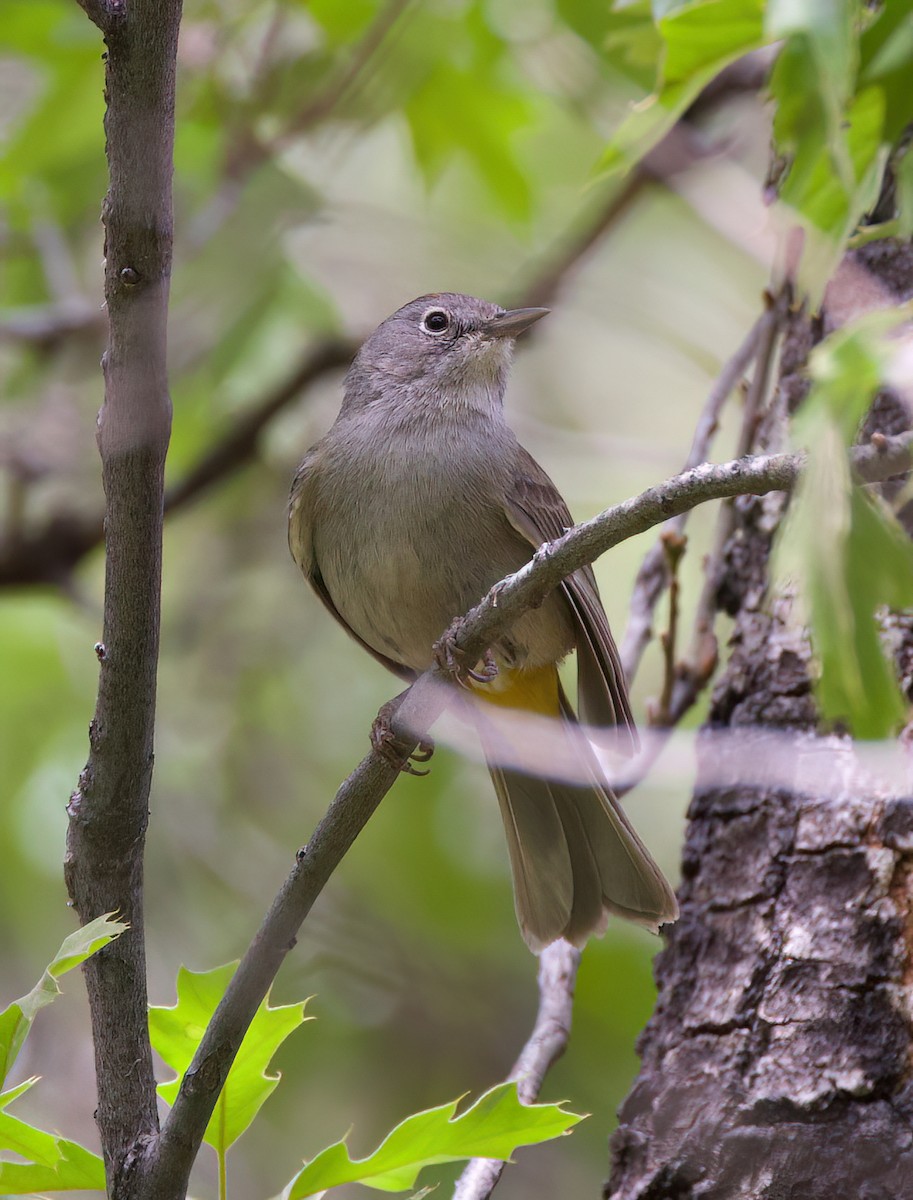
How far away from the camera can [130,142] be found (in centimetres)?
237

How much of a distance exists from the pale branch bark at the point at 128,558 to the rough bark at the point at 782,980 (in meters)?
1.49

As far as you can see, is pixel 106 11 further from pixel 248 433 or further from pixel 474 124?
pixel 248 433

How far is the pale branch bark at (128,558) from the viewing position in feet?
7.77

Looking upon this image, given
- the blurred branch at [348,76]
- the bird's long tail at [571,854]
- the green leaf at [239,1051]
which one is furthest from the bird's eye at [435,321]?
the green leaf at [239,1051]

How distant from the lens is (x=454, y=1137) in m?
2.71

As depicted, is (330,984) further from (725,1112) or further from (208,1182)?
(725,1112)

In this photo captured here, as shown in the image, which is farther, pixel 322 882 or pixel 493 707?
pixel 493 707

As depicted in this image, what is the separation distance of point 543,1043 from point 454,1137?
49.0 inches

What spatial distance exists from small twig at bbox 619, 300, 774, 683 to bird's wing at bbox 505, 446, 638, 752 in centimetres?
21

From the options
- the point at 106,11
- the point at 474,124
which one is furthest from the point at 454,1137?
the point at 474,124

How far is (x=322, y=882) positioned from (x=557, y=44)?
5.27 meters

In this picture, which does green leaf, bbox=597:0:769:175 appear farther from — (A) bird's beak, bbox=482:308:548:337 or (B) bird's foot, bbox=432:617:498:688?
(A) bird's beak, bbox=482:308:548:337

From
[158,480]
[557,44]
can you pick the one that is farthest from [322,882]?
[557,44]

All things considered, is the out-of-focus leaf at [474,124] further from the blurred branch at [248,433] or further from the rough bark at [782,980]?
the rough bark at [782,980]
